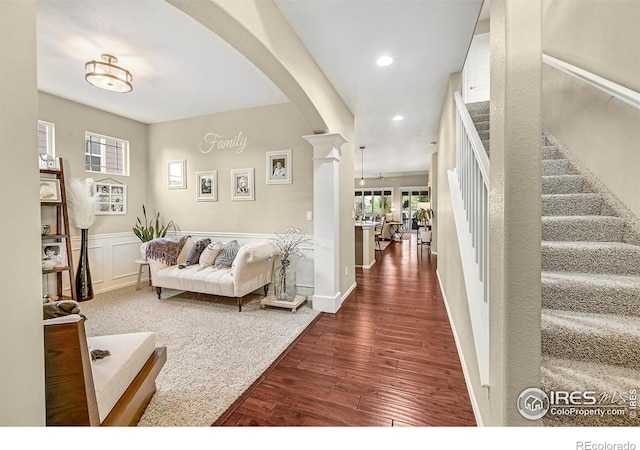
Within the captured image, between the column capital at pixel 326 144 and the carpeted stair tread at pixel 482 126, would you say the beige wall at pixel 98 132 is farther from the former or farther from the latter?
the carpeted stair tread at pixel 482 126

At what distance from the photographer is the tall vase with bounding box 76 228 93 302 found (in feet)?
12.3

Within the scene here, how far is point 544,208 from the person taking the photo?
81.7 inches

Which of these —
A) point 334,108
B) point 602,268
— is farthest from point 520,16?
point 334,108

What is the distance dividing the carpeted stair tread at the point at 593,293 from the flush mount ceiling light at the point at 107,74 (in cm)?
413

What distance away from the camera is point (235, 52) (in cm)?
272

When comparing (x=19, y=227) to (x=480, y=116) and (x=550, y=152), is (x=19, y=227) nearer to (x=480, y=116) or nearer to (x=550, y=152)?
(x=550, y=152)

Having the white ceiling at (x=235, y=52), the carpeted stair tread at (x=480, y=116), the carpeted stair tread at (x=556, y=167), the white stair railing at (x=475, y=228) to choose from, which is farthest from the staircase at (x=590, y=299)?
the white ceiling at (x=235, y=52)

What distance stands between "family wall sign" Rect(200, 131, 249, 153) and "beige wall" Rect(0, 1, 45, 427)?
3.64 meters

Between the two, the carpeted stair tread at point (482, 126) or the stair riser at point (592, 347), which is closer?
the stair riser at point (592, 347)

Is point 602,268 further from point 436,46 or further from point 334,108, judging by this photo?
point 334,108

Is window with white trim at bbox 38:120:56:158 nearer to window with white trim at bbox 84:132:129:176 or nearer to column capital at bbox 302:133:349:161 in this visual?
window with white trim at bbox 84:132:129:176

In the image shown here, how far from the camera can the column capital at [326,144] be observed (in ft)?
10.3

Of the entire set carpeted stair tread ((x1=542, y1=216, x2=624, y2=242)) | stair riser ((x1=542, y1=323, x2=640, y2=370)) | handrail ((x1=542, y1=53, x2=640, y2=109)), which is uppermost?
handrail ((x1=542, y1=53, x2=640, y2=109))

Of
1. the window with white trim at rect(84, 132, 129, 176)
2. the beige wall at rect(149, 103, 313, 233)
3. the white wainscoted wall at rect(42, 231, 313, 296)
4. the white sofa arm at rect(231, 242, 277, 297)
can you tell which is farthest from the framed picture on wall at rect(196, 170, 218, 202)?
the white sofa arm at rect(231, 242, 277, 297)
